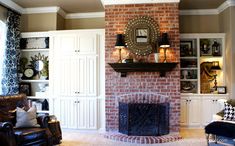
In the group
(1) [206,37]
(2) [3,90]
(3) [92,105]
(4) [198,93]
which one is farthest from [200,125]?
(2) [3,90]

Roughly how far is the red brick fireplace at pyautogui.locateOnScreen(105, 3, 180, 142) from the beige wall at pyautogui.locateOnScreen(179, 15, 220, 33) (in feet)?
4.18

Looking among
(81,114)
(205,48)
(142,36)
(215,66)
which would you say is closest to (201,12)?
(205,48)

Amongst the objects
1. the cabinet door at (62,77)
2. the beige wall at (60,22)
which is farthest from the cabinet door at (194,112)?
the beige wall at (60,22)

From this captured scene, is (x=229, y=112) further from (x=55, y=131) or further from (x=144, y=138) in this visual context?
(x=55, y=131)

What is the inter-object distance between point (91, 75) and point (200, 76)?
9.30 ft

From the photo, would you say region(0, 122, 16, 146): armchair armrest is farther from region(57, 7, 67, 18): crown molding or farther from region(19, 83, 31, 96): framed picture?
region(57, 7, 67, 18): crown molding

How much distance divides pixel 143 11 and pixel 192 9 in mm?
1738

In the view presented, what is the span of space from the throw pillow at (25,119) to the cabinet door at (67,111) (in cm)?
139

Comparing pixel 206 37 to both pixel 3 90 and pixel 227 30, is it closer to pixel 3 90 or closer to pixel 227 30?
pixel 227 30

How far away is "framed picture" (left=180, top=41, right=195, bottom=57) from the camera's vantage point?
247 inches

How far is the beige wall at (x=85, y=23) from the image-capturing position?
6.70 m

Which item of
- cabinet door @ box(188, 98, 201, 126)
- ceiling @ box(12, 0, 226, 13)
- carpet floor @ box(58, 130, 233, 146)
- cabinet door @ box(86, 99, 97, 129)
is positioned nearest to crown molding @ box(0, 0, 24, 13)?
ceiling @ box(12, 0, 226, 13)

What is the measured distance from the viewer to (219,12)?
6383mm

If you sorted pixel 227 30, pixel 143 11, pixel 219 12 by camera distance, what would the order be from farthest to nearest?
pixel 219 12
pixel 227 30
pixel 143 11
